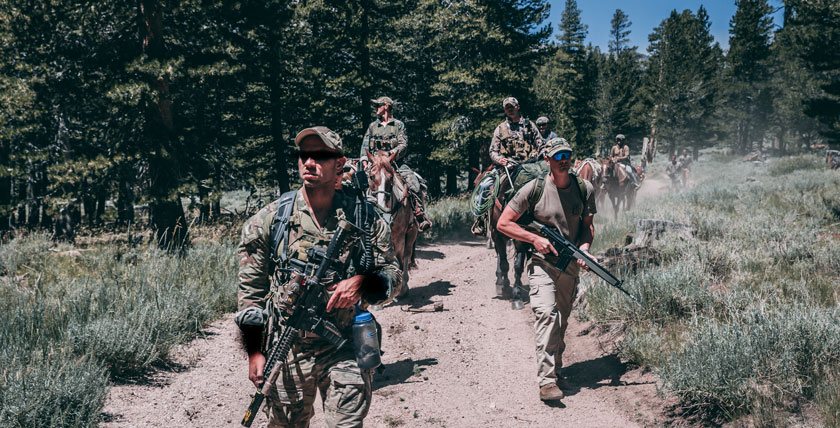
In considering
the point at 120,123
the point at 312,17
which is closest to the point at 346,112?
the point at 312,17

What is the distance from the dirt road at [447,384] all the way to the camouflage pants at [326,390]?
122 centimetres

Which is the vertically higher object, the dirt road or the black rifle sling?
the black rifle sling

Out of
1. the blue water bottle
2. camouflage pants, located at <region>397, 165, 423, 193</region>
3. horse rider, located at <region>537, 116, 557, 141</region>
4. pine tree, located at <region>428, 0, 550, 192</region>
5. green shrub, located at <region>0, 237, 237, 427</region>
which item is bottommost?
green shrub, located at <region>0, 237, 237, 427</region>

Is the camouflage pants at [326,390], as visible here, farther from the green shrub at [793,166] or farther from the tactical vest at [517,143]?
the green shrub at [793,166]

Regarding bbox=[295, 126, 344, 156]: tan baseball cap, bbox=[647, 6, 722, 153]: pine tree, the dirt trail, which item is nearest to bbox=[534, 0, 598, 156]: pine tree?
bbox=[647, 6, 722, 153]: pine tree

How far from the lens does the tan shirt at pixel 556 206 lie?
541 centimetres

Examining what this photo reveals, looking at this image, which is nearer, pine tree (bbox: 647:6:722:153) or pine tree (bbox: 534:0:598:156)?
pine tree (bbox: 534:0:598:156)

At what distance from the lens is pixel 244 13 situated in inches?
703

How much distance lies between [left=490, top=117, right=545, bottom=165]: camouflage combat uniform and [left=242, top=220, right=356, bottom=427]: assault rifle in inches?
265

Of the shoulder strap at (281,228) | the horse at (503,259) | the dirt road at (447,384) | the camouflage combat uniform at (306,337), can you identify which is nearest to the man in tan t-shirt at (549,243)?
the dirt road at (447,384)

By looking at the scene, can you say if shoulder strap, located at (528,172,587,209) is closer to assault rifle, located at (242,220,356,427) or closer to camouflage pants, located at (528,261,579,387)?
camouflage pants, located at (528,261,579,387)

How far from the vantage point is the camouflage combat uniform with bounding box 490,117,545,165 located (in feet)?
30.4

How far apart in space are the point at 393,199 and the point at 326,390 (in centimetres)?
528

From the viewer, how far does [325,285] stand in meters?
2.93
